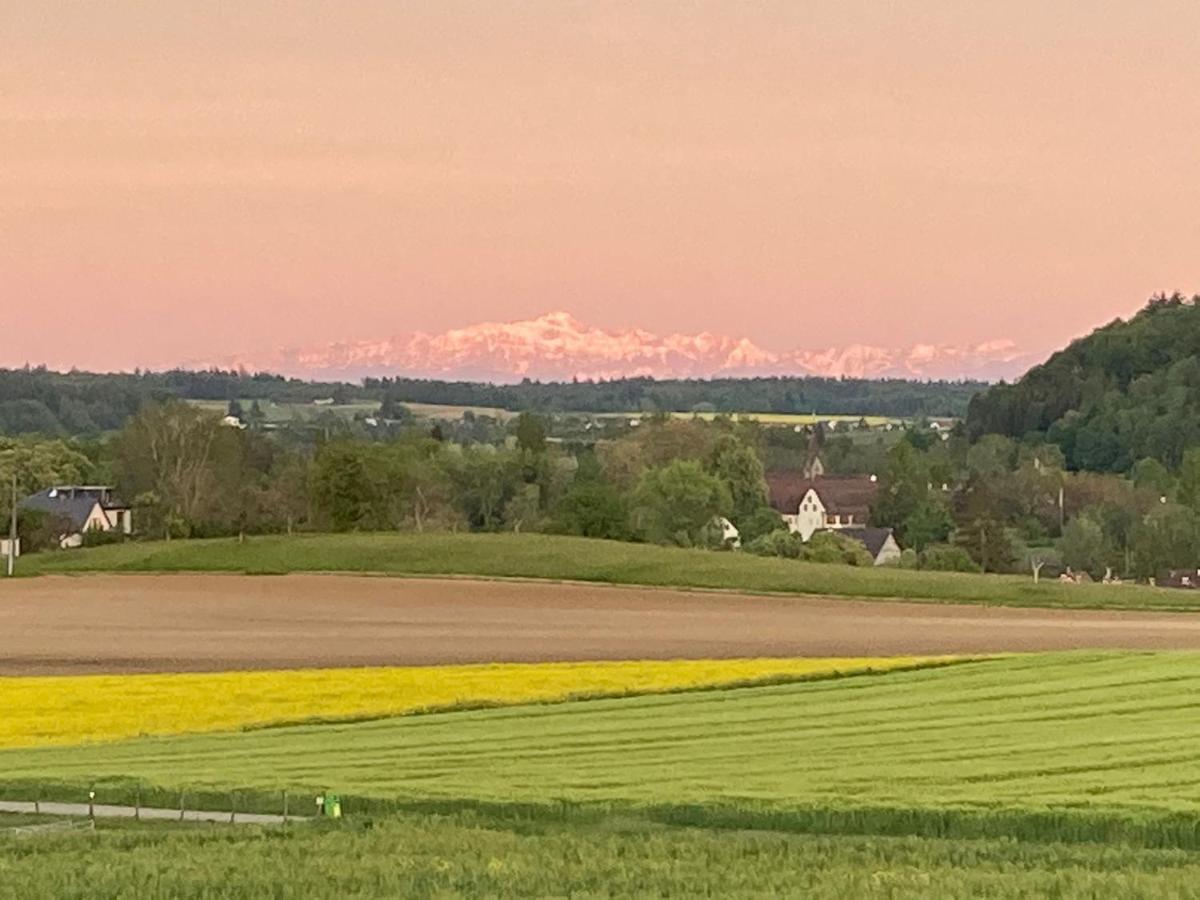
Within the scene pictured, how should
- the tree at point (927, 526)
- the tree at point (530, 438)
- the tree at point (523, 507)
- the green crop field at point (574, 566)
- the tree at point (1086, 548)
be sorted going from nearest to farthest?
the green crop field at point (574, 566) → the tree at point (1086, 548) → the tree at point (523, 507) → the tree at point (927, 526) → the tree at point (530, 438)

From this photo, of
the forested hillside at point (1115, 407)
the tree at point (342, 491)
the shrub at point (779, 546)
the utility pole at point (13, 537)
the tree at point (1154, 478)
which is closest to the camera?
the utility pole at point (13, 537)

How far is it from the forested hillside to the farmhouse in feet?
259

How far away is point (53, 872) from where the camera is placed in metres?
24.1

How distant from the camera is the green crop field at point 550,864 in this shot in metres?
22.8

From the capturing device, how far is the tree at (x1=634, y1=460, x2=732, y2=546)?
12238cm

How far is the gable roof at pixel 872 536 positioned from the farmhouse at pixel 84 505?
43.3 meters

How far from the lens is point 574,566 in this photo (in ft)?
299

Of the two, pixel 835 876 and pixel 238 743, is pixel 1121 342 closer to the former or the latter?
pixel 238 743

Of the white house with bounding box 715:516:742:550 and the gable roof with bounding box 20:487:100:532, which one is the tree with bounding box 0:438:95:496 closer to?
the gable roof with bounding box 20:487:100:532

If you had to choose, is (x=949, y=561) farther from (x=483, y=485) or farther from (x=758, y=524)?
(x=483, y=485)

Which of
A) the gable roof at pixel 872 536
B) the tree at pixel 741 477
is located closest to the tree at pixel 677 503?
the tree at pixel 741 477

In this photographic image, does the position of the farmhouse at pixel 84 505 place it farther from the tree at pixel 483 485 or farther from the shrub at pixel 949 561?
the shrub at pixel 949 561

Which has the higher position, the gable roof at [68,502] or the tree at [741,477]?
the tree at [741,477]

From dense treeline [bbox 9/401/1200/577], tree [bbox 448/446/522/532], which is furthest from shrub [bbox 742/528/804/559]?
tree [bbox 448/446/522/532]
